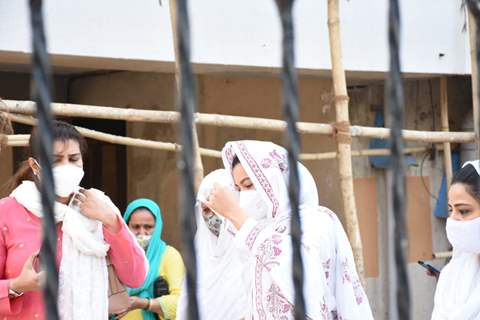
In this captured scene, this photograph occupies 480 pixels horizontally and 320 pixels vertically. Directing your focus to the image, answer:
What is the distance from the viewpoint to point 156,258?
Result: 5.40 metres

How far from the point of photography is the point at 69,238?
3.48 metres

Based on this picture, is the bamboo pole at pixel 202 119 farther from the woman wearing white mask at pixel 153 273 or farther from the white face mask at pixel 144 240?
the white face mask at pixel 144 240

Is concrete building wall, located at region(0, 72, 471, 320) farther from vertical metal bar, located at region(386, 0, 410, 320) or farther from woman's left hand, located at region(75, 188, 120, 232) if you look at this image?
vertical metal bar, located at region(386, 0, 410, 320)

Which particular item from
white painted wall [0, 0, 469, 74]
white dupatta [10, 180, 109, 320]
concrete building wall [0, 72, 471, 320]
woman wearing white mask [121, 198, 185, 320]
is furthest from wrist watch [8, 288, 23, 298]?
concrete building wall [0, 72, 471, 320]

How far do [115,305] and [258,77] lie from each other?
421 cm

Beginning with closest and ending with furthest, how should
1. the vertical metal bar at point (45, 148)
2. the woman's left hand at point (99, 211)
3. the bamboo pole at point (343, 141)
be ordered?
the vertical metal bar at point (45, 148), the woman's left hand at point (99, 211), the bamboo pole at point (343, 141)

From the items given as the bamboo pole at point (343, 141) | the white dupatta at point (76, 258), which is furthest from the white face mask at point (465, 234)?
the bamboo pole at point (343, 141)

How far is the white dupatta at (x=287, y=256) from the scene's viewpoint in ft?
11.1

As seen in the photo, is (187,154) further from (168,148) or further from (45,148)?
(168,148)

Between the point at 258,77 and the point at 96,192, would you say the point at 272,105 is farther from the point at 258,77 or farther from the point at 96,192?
the point at 96,192

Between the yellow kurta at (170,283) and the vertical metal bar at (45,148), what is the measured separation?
3.72m

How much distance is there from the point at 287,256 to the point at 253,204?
0.44m

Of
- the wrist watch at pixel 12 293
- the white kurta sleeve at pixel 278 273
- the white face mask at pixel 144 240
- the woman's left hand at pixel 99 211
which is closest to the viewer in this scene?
the wrist watch at pixel 12 293

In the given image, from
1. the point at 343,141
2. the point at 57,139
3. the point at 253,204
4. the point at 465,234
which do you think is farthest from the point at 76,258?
the point at 343,141
